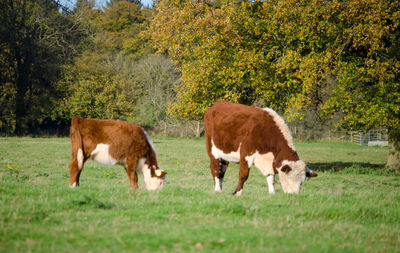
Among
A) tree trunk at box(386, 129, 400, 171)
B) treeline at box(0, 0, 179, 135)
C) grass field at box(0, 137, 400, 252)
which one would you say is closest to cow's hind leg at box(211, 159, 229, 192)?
grass field at box(0, 137, 400, 252)

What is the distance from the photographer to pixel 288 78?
1692 cm

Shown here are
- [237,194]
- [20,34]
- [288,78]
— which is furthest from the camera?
[20,34]

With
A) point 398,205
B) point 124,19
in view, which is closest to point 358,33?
point 398,205

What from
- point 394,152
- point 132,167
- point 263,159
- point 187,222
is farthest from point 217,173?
point 394,152

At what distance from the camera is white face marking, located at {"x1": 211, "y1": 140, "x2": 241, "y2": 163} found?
31.7 ft

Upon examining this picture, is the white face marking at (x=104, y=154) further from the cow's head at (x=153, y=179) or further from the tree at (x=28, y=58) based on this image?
the tree at (x=28, y=58)

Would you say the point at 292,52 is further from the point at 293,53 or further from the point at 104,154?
the point at 104,154

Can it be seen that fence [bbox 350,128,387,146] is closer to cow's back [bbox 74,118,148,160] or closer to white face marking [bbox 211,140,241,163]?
white face marking [bbox 211,140,241,163]

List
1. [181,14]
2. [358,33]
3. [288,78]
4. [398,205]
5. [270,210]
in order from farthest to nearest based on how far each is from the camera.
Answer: [181,14] < [288,78] < [358,33] < [398,205] < [270,210]

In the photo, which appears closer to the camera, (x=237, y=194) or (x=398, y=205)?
(x=398, y=205)

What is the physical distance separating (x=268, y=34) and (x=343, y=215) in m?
11.8

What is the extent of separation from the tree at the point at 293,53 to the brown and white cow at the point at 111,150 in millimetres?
8743

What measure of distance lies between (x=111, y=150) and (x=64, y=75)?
124 ft

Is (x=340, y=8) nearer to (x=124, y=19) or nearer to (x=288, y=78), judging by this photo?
(x=288, y=78)
